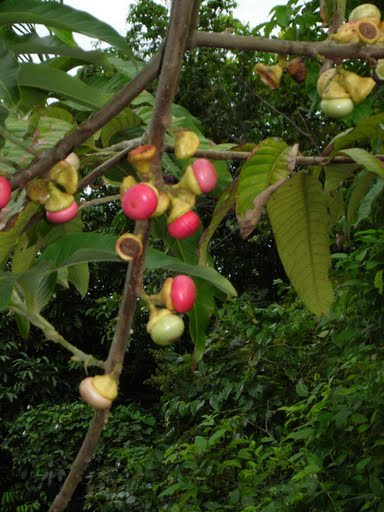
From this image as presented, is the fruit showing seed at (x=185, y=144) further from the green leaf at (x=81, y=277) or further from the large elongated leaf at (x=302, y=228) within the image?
the green leaf at (x=81, y=277)

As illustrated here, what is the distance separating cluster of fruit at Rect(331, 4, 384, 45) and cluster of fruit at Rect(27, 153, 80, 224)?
0.49 feet

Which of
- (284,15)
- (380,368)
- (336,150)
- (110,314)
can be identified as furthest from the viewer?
(110,314)

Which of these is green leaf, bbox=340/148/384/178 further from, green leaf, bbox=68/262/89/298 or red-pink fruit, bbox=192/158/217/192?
green leaf, bbox=68/262/89/298

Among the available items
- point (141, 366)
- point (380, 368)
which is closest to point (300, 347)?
point (380, 368)

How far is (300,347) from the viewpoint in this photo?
118 inches

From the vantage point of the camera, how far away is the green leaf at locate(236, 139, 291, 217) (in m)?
0.45

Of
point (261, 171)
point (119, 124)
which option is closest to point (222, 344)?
point (119, 124)

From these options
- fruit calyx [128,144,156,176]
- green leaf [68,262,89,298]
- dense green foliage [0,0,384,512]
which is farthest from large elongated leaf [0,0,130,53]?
green leaf [68,262,89,298]

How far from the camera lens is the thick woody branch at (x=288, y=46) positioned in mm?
390

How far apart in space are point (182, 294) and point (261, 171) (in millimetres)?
109

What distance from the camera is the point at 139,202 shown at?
1.18ft

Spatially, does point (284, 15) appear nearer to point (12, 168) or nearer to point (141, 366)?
point (12, 168)

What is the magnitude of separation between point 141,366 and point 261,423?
308cm

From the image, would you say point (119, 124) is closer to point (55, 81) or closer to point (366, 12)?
point (55, 81)
